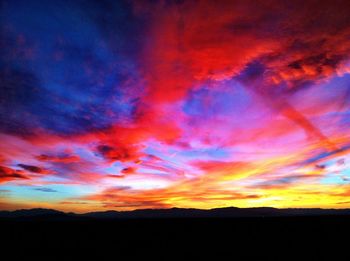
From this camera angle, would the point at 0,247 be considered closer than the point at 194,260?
No

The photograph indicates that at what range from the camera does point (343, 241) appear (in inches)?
766

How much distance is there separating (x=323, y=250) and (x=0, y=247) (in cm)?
2114

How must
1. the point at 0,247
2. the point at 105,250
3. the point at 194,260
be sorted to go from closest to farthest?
the point at 194,260, the point at 105,250, the point at 0,247

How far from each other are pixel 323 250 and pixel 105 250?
13492 millimetres

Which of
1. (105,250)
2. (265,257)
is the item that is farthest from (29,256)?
(265,257)

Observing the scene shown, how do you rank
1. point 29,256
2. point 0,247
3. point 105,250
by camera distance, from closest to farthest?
point 29,256
point 105,250
point 0,247

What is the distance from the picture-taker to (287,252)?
634 inches

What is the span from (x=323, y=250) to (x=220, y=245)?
6.36m

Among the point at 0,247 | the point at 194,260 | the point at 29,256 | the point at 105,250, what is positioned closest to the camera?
the point at 194,260

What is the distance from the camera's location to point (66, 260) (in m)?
14.8

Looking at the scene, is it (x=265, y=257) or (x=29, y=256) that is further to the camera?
(x=29, y=256)

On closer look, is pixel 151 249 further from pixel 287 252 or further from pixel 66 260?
pixel 287 252

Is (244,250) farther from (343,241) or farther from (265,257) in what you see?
(343,241)

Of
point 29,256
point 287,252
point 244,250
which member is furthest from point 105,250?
point 287,252
